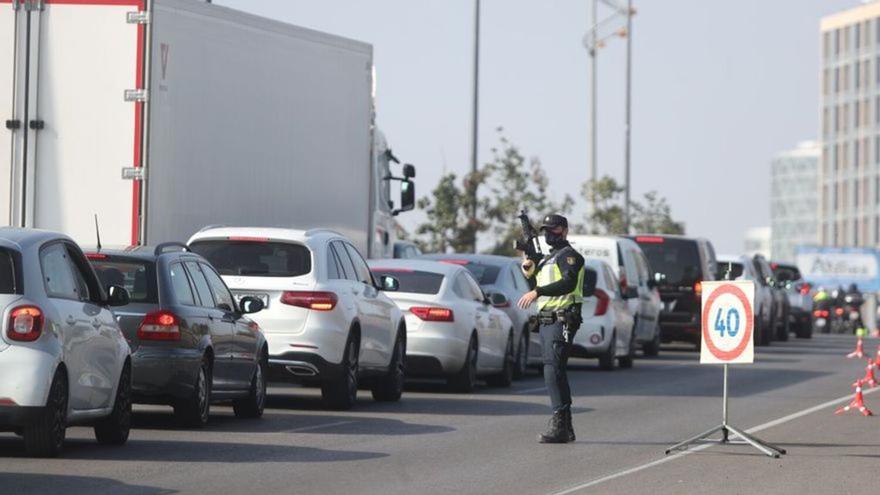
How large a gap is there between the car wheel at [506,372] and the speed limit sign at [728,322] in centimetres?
843

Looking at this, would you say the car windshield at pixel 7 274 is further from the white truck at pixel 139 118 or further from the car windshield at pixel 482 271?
the car windshield at pixel 482 271

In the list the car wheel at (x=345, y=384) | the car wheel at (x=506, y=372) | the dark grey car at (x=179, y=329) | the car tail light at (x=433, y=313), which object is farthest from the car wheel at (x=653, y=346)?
the dark grey car at (x=179, y=329)

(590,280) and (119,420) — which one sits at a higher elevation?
(590,280)

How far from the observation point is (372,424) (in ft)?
59.0

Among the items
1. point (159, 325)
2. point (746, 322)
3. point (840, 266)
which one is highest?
point (840, 266)

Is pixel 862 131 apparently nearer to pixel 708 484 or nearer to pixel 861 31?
pixel 861 31

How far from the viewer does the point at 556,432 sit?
1634 cm

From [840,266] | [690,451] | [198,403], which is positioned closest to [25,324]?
[198,403]

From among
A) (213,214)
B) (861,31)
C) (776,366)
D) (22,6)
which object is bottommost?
(776,366)

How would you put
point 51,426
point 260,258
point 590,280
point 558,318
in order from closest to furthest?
point 51,426, point 558,318, point 260,258, point 590,280

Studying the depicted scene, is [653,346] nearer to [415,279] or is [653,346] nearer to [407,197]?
[407,197]

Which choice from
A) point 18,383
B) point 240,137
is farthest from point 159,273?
point 240,137

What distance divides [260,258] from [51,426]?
19.8 feet

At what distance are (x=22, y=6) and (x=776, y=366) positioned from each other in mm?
16483
